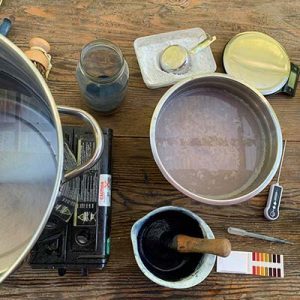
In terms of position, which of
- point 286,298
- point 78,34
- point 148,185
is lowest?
point 286,298

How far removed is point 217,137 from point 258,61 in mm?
164

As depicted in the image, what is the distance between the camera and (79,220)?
736mm

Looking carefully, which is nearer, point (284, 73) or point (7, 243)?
point (7, 243)

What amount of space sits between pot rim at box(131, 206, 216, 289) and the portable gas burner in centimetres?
5

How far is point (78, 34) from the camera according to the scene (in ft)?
2.75

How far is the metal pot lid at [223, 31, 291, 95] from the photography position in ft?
2.73

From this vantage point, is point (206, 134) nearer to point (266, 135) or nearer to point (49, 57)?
point (266, 135)

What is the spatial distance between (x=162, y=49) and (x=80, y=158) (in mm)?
238

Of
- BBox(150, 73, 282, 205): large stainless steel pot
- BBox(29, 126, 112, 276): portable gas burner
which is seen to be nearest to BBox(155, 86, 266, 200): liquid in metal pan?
BBox(150, 73, 282, 205): large stainless steel pot

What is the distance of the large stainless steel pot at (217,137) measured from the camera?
76 centimetres

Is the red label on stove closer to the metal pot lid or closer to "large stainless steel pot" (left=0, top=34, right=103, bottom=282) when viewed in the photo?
Result: "large stainless steel pot" (left=0, top=34, right=103, bottom=282)

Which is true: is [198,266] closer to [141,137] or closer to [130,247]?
[130,247]

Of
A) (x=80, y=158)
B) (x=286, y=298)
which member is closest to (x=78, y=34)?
(x=80, y=158)

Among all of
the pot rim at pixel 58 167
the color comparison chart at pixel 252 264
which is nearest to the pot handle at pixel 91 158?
the pot rim at pixel 58 167
